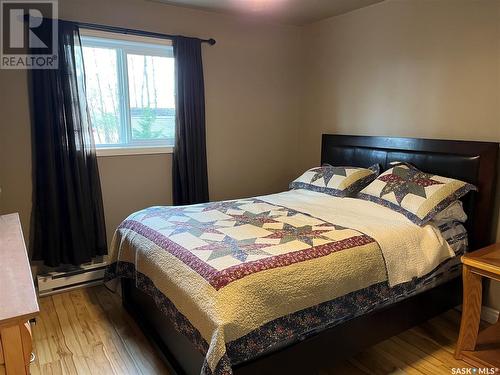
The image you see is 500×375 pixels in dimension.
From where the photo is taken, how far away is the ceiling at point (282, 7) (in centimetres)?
308

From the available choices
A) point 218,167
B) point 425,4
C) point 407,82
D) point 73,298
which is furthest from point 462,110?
point 73,298

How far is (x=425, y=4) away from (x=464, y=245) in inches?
71.9

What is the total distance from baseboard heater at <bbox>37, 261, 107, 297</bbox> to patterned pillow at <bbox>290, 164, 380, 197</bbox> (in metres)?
1.98

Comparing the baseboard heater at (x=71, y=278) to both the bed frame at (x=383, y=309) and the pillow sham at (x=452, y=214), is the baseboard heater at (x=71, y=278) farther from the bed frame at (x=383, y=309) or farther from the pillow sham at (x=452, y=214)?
the pillow sham at (x=452, y=214)

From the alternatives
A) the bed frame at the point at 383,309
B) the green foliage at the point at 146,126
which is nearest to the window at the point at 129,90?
the green foliage at the point at 146,126

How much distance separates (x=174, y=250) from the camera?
1.92 meters

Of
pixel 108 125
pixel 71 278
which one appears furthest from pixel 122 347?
pixel 108 125

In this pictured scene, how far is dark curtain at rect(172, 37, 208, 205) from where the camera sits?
128 inches

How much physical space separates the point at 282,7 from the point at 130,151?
188 centimetres

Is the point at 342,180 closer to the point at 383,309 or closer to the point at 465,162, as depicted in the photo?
the point at 465,162

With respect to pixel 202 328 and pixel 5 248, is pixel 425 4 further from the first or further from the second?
pixel 5 248

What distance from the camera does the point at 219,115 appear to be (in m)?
3.60

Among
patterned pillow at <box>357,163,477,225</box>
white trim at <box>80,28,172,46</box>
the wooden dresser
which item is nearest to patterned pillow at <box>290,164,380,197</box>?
patterned pillow at <box>357,163,477,225</box>

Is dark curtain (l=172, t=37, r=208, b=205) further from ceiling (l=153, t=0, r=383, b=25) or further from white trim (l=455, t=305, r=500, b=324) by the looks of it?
white trim (l=455, t=305, r=500, b=324)
